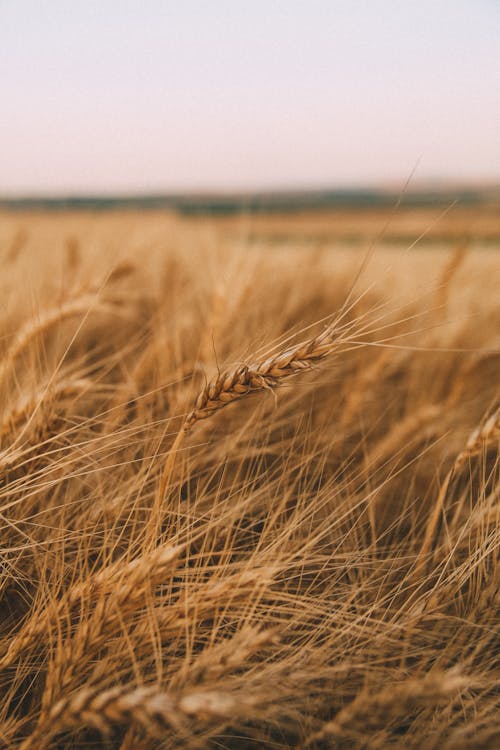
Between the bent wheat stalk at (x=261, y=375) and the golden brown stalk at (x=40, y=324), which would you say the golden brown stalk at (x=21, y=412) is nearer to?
the golden brown stalk at (x=40, y=324)

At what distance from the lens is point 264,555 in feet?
2.68

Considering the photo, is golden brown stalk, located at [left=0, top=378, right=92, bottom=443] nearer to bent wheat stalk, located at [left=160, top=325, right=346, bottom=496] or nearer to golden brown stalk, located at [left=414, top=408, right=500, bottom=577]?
bent wheat stalk, located at [left=160, top=325, right=346, bottom=496]

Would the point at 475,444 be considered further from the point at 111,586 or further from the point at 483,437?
the point at 111,586

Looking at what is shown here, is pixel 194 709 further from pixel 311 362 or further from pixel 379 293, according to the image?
pixel 379 293

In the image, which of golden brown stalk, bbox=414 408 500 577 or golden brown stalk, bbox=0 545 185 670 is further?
golden brown stalk, bbox=414 408 500 577

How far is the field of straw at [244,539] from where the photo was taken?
710 mm

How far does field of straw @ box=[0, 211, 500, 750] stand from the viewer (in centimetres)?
71

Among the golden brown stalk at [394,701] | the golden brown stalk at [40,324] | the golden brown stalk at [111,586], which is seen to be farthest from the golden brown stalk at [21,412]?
the golden brown stalk at [394,701]

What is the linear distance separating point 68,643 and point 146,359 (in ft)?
2.77

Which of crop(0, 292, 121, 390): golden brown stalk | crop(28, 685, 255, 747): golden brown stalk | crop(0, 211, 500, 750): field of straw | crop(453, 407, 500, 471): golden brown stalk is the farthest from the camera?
crop(0, 292, 121, 390): golden brown stalk

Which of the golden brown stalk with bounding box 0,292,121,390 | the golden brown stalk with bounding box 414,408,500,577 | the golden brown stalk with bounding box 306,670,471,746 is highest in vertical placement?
the golden brown stalk with bounding box 0,292,121,390

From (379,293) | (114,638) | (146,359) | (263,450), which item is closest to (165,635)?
(114,638)

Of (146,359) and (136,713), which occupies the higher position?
(146,359)

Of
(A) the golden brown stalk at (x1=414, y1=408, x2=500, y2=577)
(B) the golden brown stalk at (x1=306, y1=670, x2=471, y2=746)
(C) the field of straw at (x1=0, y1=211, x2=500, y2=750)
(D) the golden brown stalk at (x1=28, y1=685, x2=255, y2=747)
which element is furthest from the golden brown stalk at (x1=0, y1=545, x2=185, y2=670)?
(A) the golden brown stalk at (x1=414, y1=408, x2=500, y2=577)
